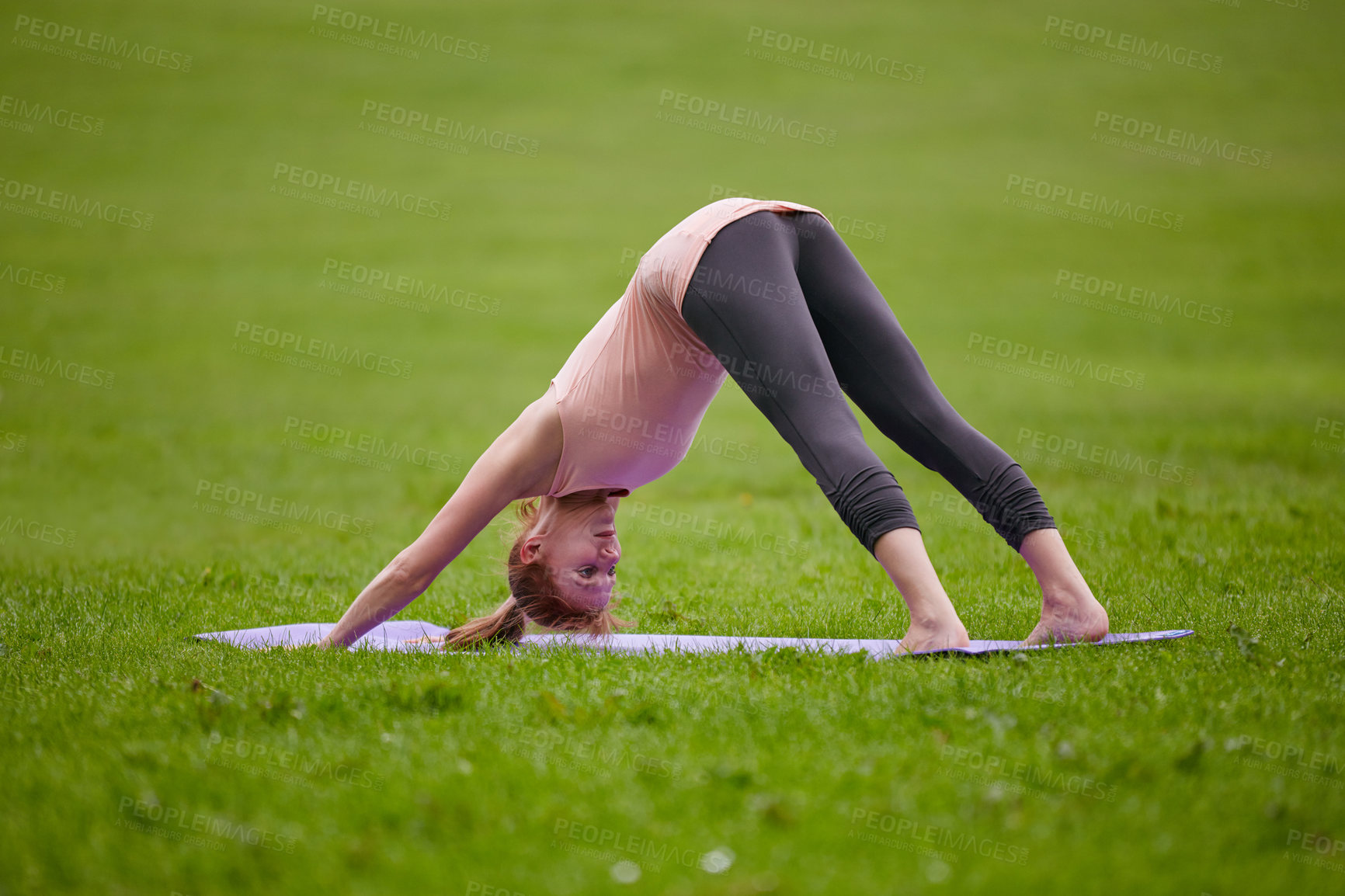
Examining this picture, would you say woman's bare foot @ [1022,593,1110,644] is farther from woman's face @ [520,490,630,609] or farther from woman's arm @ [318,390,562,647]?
woman's arm @ [318,390,562,647]

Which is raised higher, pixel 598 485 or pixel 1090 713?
pixel 598 485

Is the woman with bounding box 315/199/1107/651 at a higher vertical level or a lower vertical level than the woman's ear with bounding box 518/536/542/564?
higher

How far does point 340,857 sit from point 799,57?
40.6 m

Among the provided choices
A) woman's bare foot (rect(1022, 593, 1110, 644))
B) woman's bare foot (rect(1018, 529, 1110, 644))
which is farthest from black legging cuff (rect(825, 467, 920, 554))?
woman's bare foot (rect(1022, 593, 1110, 644))

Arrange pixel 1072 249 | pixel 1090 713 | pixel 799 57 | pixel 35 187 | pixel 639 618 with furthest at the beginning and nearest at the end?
pixel 799 57
pixel 35 187
pixel 1072 249
pixel 639 618
pixel 1090 713

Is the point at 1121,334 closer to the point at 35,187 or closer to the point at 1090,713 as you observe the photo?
the point at 1090,713

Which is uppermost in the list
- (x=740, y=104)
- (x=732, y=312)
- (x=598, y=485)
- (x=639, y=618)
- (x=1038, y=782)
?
(x=740, y=104)

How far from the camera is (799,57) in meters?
39.8

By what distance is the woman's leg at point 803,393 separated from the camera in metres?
3.96

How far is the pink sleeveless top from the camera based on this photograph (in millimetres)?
4352

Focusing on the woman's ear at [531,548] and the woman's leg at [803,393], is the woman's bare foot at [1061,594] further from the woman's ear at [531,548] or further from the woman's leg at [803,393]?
the woman's ear at [531,548]

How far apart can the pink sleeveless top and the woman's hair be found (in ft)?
1.75

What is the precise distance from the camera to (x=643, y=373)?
4.42 metres

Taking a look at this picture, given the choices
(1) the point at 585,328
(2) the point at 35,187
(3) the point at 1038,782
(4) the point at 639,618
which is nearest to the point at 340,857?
(3) the point at 1038,782
